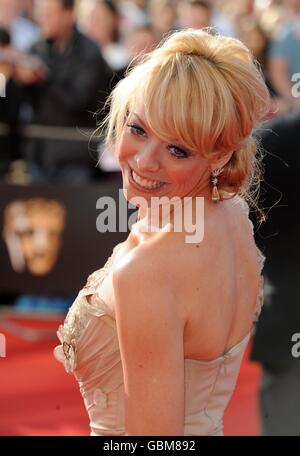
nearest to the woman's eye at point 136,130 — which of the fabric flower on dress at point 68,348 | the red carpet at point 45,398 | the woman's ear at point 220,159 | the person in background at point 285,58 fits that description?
the woman's ear at point 220,159

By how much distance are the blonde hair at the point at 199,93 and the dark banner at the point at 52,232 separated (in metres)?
4.50

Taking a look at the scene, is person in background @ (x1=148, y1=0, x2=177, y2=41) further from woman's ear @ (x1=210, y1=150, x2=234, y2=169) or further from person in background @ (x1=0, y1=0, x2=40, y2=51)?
woman's ear @ (x1=210, y1=150, x2=234, y2=169)

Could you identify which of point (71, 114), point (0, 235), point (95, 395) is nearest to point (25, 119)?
point (71, 114)

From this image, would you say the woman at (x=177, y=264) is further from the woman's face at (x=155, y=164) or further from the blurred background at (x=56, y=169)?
the blurred background at (x=56, y=169)

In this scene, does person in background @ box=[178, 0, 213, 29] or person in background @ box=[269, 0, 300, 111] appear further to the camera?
person in background @ box=[178, 0, 213, 29]

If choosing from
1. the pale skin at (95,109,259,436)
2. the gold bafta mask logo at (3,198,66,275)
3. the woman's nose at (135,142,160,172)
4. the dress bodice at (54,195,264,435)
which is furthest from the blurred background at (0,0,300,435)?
the woman's nose at (135,142,160,172)

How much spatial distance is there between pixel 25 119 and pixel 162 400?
563cm

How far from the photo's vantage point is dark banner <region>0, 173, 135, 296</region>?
6.52 metres

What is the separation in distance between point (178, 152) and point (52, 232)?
4.69 meters

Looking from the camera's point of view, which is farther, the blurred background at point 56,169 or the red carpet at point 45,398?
the blurred background at point 56,169

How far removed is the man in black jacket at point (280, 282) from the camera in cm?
Result: 324

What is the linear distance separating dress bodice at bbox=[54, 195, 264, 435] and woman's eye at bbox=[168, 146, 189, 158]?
31 cm
